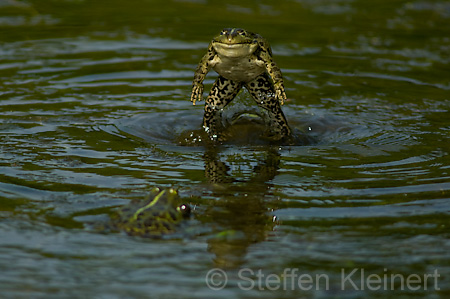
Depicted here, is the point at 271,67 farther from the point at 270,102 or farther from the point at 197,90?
the point at 197,90

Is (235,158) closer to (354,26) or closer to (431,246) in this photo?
(431,246)

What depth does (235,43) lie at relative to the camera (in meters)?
7.36

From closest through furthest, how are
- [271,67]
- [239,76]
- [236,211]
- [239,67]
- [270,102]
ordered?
[236,211]
[271,67]
[239,67]
[239,76]
[270,102]

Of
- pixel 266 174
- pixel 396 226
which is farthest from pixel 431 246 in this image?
pixel 266 174

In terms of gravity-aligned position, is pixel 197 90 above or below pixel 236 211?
above

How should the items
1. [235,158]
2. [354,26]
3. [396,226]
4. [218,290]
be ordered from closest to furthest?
[218,290] → [396,226] → [235,158] → [354,26]

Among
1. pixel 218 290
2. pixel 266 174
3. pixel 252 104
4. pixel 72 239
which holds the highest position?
pixel 252 104

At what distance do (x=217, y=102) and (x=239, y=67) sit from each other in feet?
2.69

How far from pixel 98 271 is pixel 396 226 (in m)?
2.41

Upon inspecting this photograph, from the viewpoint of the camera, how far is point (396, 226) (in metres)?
5.60

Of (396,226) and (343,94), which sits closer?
(396,226)

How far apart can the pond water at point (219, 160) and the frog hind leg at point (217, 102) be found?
35 cm

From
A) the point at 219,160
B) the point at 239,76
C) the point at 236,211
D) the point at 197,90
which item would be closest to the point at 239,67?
the point at 239,76

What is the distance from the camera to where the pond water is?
15.7 feet
